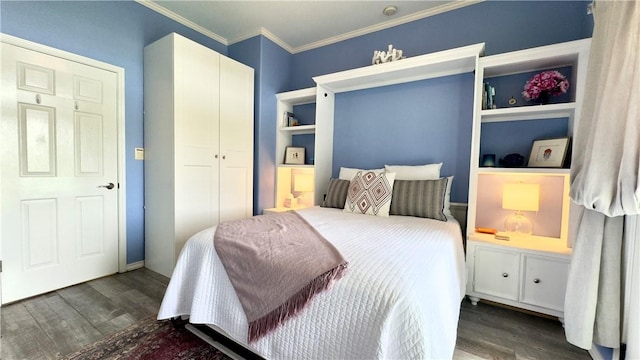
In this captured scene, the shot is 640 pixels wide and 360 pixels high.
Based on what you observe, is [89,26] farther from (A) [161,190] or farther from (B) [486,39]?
(B) [486,39]

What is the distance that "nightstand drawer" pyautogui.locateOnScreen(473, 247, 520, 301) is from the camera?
74.8 inches

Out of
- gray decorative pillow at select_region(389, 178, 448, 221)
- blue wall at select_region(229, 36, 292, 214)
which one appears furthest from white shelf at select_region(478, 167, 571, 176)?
blue wall at select_region(229, 36, 292, 214)

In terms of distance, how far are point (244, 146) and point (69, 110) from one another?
1.54m

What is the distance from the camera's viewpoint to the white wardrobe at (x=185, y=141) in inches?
94.8

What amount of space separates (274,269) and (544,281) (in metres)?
1.92

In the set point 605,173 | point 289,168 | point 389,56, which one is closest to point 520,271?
point 605,173

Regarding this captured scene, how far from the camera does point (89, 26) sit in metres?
2.27

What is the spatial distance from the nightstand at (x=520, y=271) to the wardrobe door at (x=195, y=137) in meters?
2.52

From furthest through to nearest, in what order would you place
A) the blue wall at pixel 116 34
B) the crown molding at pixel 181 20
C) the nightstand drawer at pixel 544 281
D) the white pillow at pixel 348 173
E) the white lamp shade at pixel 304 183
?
the white lamp shade at pixel 304 183, the white pillow at pixel 348 173, the crown molding at pixel 181 20, the blue wall at pixel 116 34, the nightstand drawer at pixel 544 281

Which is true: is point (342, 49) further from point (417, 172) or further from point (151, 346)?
point (151, 346)

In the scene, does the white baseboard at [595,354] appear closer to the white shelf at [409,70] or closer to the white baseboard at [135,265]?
the white shelf at [409,70]

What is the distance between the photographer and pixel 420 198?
225cm

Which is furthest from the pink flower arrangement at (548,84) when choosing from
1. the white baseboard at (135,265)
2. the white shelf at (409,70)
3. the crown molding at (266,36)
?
the white baseboard at (135,265)

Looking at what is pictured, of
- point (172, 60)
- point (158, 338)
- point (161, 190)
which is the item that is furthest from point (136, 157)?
point (158, 338)
